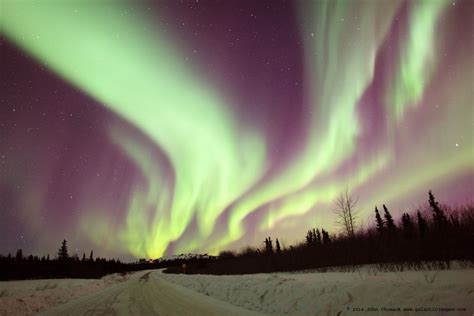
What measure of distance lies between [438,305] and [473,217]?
1719cm

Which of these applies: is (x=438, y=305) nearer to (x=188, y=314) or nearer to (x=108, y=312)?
(x=188, y=314)

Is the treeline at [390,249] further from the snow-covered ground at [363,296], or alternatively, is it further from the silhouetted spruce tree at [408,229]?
the snow-covered ground at [363,296]

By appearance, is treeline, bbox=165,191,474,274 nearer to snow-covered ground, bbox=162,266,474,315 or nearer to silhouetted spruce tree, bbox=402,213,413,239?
silhouetted spruce tree, bbox=402,213,413,239

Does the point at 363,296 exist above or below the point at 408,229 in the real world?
below

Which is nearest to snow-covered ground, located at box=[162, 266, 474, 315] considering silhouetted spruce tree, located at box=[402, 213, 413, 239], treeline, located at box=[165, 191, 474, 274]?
treeline, located at box=[165, 191, 474, 274]

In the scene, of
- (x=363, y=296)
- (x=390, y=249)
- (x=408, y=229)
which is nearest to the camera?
(x=363, y=296)

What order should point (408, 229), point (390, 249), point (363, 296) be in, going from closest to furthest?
point (363, 296) < point (390, 249) < point (408, 229)

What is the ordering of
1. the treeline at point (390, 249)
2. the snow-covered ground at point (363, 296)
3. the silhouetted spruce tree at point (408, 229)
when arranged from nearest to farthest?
the snow-covered ground at point (363, 296), the treeline at point (390, 249), the silhouetted spruce tree at point (408, 229)

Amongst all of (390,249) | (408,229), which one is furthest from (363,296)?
(408,229)

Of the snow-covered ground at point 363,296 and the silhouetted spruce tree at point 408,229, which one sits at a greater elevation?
the silhouetted spruce tree at point 408,229

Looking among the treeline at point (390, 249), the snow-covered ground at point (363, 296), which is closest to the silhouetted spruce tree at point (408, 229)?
the treeline at point (390, 249)

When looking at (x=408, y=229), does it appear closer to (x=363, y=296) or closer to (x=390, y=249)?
(x=390, y=249)

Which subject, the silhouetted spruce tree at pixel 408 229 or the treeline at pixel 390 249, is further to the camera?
the silhouetted spruce tree at pixel 408 229

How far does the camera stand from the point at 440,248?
19.2m
